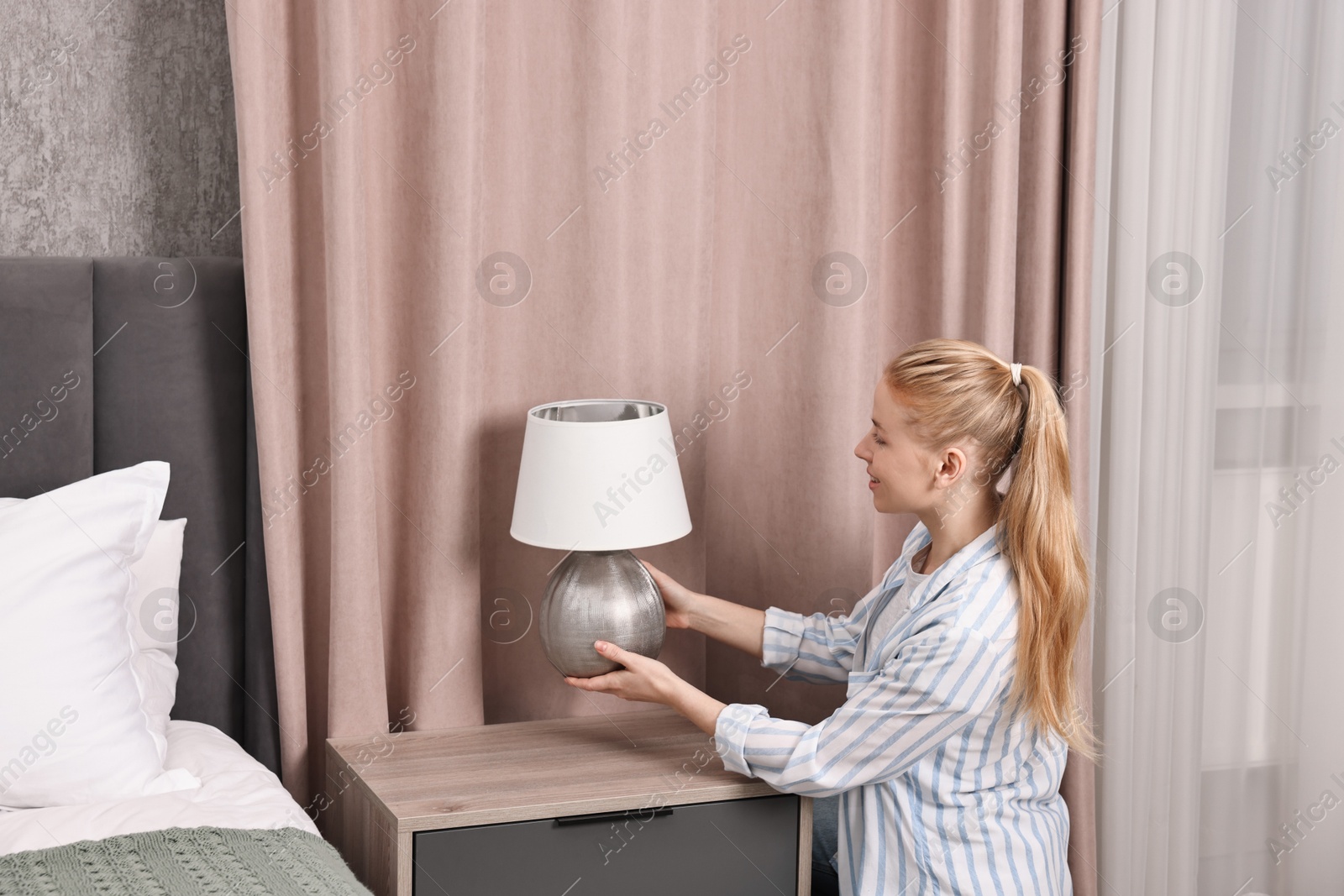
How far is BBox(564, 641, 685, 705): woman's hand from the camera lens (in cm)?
159

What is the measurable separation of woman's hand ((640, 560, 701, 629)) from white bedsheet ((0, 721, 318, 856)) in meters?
0.60

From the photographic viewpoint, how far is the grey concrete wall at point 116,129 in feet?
5.47

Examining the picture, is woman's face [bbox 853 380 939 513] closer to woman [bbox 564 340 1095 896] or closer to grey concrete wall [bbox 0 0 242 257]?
woman [bbox 564 340 1095 896]

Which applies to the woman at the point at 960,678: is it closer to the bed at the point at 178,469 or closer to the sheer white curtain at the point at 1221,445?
the sheer white curtain at the point at 1221,445

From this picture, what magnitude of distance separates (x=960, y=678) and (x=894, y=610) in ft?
0.68

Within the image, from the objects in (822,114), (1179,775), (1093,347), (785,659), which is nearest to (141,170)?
(822,114)

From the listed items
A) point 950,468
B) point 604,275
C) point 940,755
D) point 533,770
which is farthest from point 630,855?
point 604,275

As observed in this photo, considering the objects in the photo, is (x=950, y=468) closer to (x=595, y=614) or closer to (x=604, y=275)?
(x=595, y=614)

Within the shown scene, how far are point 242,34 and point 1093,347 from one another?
137cm

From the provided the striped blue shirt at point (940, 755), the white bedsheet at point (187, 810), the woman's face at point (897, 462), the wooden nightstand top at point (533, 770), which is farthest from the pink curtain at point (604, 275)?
the striped blue shirt at point (940, 755)

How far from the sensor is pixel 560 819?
1494mm

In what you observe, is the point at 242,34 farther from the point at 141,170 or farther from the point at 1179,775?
the point at 1179,775

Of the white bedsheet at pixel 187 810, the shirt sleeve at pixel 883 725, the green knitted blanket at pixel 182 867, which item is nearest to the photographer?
the green knitted blanket at pixel 182 867

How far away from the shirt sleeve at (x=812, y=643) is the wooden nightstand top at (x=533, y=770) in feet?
0.55
